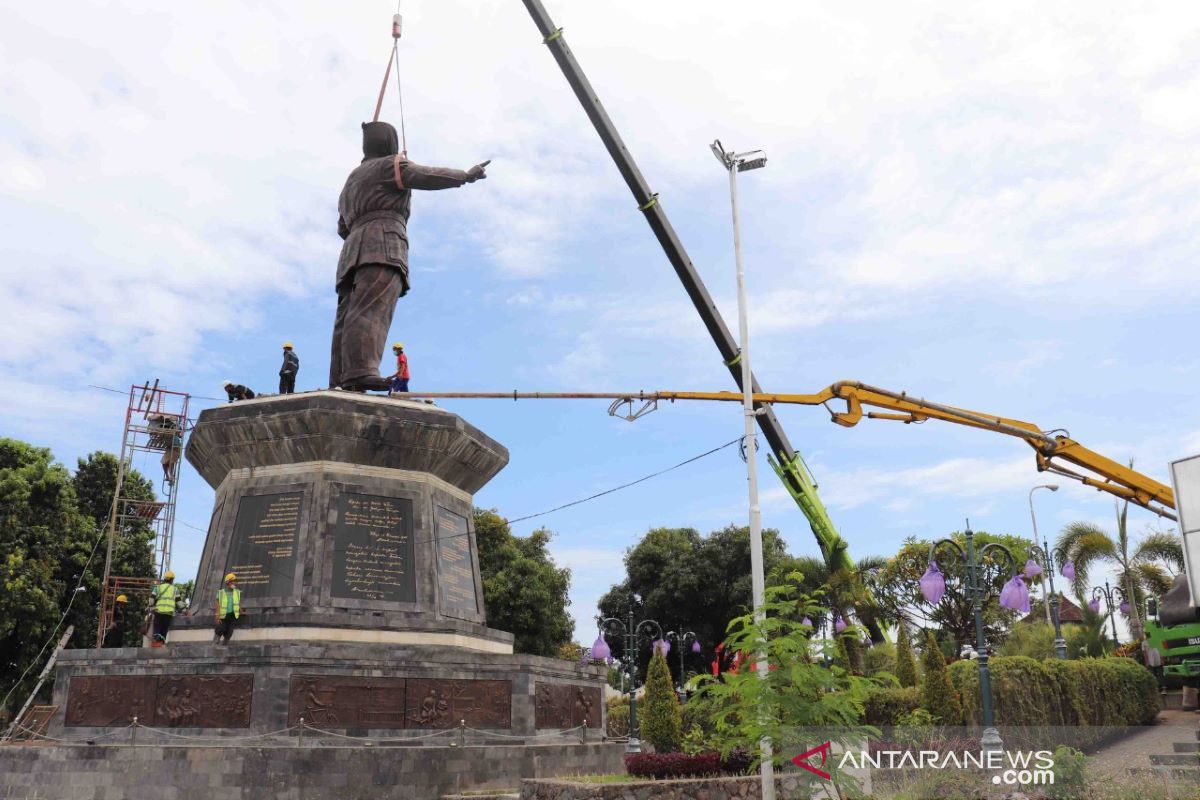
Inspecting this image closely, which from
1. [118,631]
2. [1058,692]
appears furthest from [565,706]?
[118,631]

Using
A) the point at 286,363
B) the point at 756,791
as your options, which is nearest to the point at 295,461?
the point at 286,363

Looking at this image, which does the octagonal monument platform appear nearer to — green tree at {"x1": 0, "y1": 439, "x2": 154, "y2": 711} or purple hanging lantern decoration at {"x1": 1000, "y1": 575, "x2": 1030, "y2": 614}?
purple hanging lantern decoration at {"x1": 1000, "y1": 575, "x2": 1030, "y2": 614}

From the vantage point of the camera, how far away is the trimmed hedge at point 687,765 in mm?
14797

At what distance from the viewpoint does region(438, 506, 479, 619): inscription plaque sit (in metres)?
16.9

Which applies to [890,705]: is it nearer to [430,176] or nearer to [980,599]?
[980,599]

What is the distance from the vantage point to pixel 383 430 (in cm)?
1672

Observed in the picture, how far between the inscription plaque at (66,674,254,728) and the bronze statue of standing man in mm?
6176

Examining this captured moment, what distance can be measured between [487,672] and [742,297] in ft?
23.9

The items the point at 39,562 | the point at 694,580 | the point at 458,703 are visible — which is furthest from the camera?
the point at 694,580

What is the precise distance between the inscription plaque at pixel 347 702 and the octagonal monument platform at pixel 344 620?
0.02m

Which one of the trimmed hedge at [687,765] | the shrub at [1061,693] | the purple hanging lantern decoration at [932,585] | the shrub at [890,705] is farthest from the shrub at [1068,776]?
the shrub at [890,705]

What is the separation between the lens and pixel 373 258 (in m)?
18.9

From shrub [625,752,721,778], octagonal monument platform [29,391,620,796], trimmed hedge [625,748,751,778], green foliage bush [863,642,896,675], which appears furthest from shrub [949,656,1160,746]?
green foliage bush [863,642,896,675]

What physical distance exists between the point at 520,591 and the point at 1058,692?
75.4 ft
